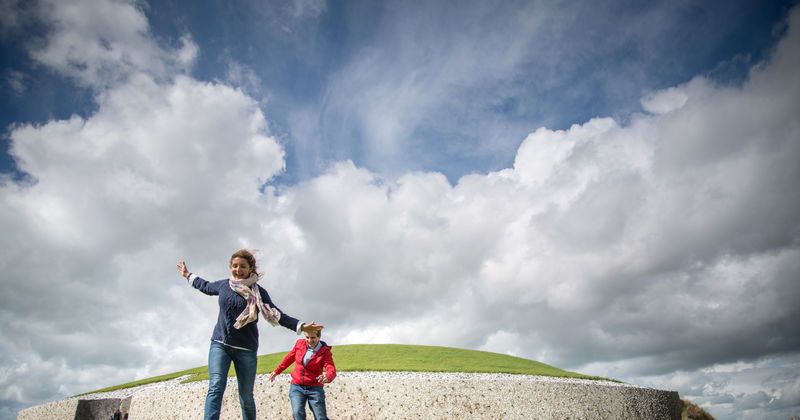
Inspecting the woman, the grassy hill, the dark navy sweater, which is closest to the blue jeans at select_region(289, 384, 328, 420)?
the woman

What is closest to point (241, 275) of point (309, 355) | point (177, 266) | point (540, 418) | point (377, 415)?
point (177, 266)

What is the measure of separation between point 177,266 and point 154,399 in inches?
497

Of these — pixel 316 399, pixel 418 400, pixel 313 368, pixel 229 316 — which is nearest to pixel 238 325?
pixel 229 316

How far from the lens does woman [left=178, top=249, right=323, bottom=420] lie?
638 cm

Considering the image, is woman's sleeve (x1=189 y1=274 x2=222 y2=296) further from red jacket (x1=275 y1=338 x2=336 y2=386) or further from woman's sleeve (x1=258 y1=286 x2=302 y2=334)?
red jacket (x1=275 y1=338 x2=336 y2=386)

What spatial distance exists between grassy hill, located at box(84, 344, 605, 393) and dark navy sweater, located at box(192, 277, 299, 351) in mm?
15171

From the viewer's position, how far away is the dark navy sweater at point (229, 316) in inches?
256

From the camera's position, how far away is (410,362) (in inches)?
917

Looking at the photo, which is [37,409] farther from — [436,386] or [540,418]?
[540,418]

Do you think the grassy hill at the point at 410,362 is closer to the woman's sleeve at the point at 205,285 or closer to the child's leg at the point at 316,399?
the child's leg at the point at 316,399

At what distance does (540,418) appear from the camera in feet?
51.9

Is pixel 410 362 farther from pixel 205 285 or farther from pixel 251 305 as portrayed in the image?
pixel 251 305

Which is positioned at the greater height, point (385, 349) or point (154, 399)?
point (385, 349)

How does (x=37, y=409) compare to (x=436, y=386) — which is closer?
(x=436, y=386)
